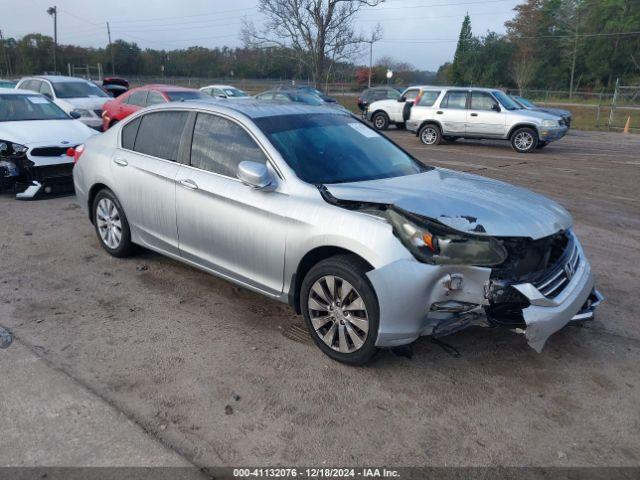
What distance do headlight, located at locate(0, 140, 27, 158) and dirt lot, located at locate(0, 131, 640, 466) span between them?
3175 millimetres

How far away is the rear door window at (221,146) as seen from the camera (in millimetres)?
→ 4363

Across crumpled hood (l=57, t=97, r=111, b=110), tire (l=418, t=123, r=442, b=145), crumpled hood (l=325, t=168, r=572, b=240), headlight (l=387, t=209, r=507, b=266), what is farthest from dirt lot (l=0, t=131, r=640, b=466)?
tire (l=418, t=123, r=442, b=145)

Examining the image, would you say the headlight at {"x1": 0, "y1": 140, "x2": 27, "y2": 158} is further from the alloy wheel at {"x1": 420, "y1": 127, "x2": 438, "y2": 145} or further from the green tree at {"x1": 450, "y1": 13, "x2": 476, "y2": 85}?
the green tree at {"x1": 450, "y1": 13, "x2": 476, "y2": 85}

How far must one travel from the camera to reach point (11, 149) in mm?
8328

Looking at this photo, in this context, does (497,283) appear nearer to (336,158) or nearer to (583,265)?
(583,265)

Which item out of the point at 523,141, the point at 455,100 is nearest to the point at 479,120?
the point at 455,100

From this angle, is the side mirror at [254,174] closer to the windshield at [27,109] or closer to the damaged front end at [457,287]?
the damaged front end at [457,287]

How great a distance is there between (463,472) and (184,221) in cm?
302

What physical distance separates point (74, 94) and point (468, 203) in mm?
14356

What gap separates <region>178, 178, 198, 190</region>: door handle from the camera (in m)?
4.57

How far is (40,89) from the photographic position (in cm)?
1533

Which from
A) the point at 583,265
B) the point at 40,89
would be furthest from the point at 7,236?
the point at 40,89

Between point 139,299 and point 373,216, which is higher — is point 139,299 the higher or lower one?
the lower one

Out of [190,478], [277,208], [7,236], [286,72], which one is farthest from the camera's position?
[286,72]
